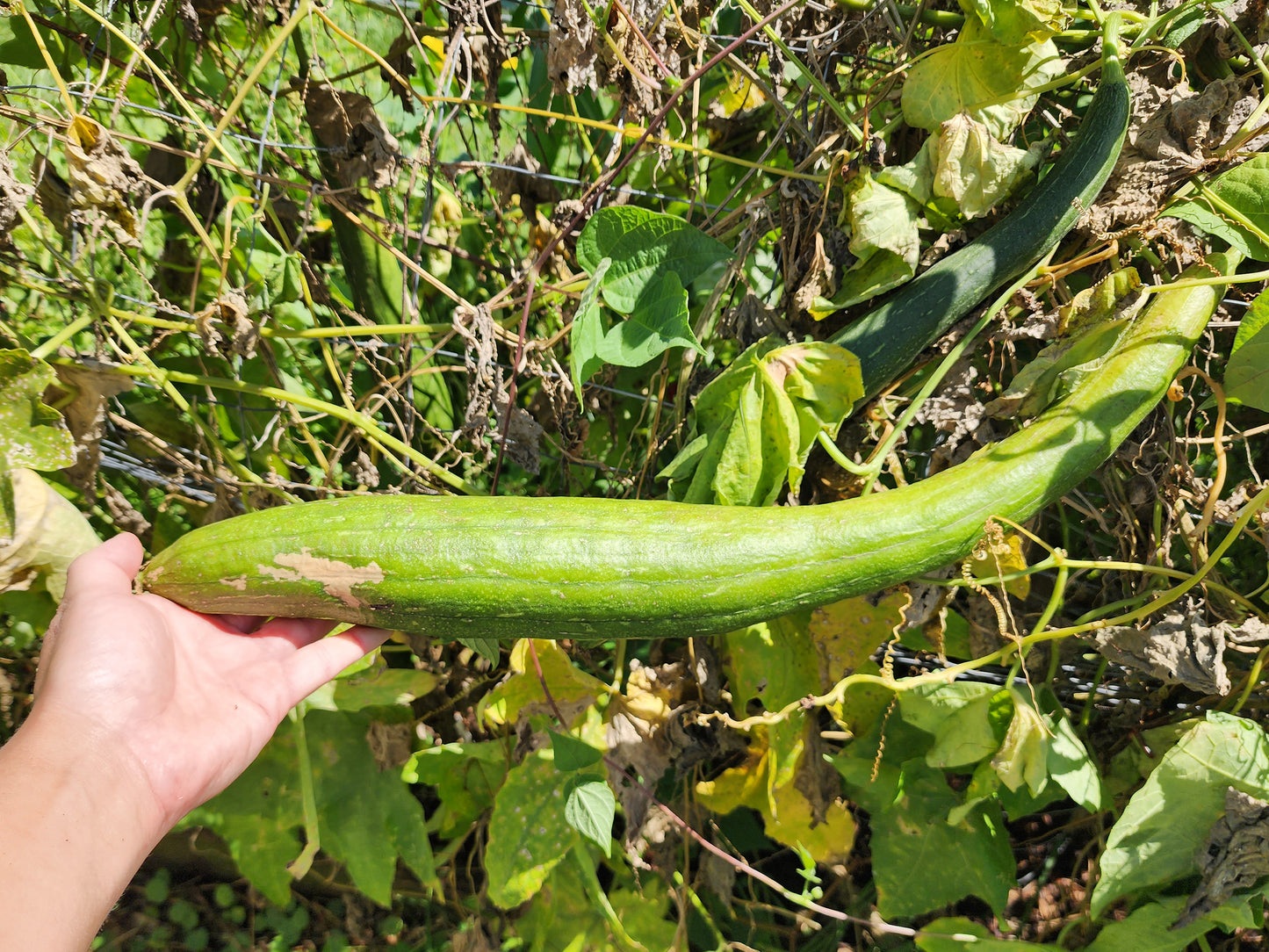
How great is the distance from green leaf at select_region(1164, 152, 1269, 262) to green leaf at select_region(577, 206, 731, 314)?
92 cm

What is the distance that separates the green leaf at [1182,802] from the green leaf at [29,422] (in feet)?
7.43

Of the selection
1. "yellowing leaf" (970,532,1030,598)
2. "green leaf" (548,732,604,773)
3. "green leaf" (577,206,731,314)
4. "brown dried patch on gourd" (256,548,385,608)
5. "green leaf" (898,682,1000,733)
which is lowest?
"green leaf" (548,732,604,773)

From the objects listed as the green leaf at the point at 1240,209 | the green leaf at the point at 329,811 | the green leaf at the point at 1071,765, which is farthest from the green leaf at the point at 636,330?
the green leaf at the point at 329,811

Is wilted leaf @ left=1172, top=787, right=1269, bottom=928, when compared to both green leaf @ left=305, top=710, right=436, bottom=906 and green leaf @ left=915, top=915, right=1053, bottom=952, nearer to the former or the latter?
green leaf @ left=915, top=915, right=1053, bottom=952

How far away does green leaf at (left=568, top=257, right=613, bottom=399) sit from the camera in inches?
53.8

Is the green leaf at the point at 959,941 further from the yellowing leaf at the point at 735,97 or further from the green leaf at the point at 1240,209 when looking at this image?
the yellowing leaf at the point at 735,97

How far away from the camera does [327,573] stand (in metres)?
1.39

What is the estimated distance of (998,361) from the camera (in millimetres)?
1758

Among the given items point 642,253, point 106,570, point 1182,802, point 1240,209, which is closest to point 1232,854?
point 1182,802

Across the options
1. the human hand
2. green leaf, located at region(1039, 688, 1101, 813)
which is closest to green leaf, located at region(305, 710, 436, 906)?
the human hand

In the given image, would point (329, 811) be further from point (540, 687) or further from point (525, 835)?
point (540, 687)

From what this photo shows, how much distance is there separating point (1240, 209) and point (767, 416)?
39.4 inches

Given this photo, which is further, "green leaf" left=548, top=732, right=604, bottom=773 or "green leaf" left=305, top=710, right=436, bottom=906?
"green leaf" left=305, top=710, right=436, bottom=906

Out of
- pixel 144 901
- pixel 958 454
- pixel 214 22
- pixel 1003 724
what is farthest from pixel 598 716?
pixel 144 901
